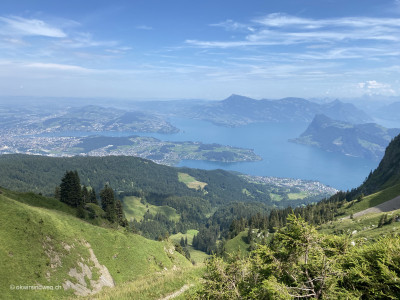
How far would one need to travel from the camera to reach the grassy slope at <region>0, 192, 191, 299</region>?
29375mm

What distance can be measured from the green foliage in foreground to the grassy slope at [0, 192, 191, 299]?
28.4m

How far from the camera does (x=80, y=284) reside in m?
35.6

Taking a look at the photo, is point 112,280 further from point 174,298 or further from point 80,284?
point 174,298

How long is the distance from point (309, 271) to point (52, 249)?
133 ft

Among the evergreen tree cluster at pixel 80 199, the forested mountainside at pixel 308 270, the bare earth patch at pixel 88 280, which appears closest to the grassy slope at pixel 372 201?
the evergreen tree cluster at pixel 80 199

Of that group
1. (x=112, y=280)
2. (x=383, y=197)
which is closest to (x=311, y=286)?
(x=112, y=280)

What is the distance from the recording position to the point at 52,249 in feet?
121

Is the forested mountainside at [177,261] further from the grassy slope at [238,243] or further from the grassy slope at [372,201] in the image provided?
the grassy slope at [238,243]

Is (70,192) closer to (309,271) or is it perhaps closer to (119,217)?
(119,217)

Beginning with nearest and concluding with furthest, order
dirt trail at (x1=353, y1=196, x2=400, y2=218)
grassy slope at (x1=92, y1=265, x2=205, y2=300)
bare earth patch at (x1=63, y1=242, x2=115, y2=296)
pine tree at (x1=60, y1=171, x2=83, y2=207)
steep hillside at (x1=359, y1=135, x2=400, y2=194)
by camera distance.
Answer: grassy slope at (x1=92, y1=265, x2=205, y2=300)
bare earth patch at (x1=63, y1=242, x2=115, y2=296)
pine tree at (x1=60, y1=171, x2=83, y2=207)
dirt trail at (x1=353, y1=196, x2=400, y2=218)
steep hillside at (x1=359, y1=135, x2=400, y2=194)

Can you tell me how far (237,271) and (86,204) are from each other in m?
67.5

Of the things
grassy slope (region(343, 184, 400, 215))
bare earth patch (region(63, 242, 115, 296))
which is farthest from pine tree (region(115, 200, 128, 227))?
grassy slope (region(343, 184, 400, 215))

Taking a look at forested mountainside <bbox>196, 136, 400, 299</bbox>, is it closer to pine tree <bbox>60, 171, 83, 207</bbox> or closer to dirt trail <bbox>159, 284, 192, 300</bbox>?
dirt trail <bbox>159, 284, 192, 300</bbox>

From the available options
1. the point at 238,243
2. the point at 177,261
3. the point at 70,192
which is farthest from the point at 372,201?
the point at 70,192
